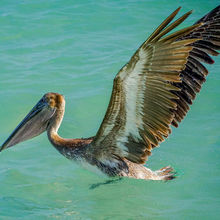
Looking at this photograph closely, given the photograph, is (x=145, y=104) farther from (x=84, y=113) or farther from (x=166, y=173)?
(x=84, y=113)

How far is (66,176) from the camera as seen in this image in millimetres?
6469

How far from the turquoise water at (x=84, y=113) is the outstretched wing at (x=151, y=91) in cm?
58

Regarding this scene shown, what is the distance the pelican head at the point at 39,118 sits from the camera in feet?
21.1

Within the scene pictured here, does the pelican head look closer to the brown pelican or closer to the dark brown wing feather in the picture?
the brown pelican

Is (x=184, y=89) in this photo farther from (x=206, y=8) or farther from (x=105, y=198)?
(x=206, y=8)

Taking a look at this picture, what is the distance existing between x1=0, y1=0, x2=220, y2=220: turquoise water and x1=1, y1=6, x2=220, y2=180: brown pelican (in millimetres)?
396

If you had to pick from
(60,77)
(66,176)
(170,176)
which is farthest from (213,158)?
(60,77)

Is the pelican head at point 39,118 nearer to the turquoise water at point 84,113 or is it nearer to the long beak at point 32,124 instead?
the long beak at point 32,124

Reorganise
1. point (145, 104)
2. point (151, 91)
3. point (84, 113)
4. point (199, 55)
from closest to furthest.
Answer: point (151, 91)
point (145, 104)
point (199, 55)
point (84, 113)

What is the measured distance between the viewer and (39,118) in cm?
661

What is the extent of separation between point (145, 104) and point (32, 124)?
1.96 meters

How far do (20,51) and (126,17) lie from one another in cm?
247

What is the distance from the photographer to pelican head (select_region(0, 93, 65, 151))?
645 cm

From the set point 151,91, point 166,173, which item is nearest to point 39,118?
point 166,173
